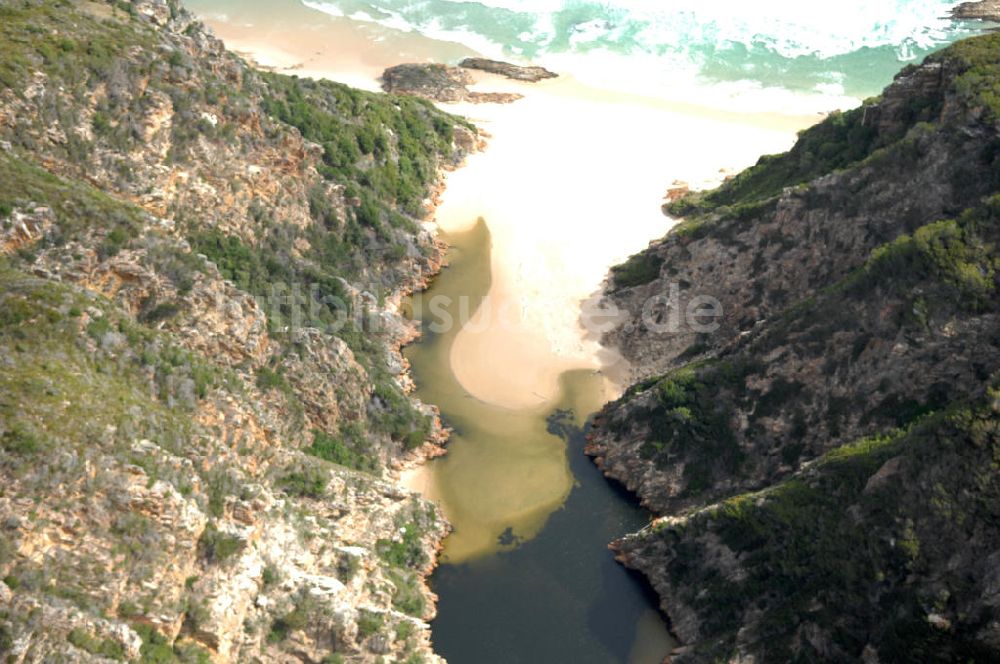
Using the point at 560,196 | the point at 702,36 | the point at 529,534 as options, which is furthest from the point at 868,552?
the point at 702,36

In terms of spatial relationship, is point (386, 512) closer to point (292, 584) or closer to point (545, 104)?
point (292, 584)

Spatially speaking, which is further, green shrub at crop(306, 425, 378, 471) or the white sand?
the white sand

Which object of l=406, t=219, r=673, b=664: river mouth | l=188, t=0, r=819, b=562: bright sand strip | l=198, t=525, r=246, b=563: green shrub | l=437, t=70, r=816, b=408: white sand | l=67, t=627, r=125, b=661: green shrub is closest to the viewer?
l=67, t=627, r=125, b=661: green shrub

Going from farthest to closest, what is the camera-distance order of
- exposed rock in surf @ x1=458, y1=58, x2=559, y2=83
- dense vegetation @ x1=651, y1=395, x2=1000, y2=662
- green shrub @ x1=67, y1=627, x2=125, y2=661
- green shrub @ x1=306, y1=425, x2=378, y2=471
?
1. exposed rock in surf @ x1=458, y1=58, x2=559, y2=83
2. green shrub @ x1=306, y1=425, x2=378, y2=471
3. dense vegetation @ x1=651, y1=395, x2=1000, y2=662
4. green shrub @ x1=67, y1=627, x2=125, y2=661

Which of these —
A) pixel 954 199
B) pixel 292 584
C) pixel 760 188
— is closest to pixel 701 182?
pixel 760 188

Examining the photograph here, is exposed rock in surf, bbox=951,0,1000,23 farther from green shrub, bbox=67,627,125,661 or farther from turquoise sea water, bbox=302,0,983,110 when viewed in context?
green shrub, bbox=67,627,125,661

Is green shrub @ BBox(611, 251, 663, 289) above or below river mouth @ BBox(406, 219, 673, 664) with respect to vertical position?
above

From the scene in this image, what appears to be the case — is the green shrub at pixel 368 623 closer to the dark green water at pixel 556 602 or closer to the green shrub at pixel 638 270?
the dark green water at pixel 556 602

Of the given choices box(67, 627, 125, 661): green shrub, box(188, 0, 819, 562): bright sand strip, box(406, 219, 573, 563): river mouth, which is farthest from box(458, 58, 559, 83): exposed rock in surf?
box(67, 627, 125, 661): green shrub
